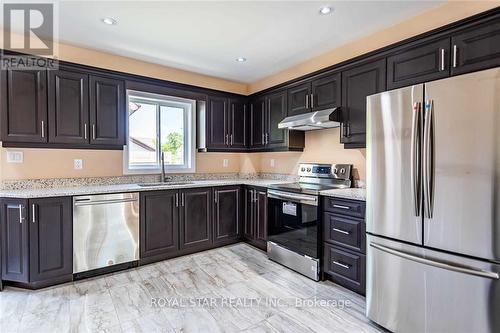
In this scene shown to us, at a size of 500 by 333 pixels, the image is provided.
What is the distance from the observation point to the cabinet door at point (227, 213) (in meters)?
3.69

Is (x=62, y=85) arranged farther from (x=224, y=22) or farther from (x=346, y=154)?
(x=346, y=154)

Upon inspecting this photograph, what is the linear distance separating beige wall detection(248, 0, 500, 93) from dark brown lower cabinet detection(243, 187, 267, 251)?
178cm

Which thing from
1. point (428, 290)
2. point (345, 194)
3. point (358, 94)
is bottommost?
point (428, 290)

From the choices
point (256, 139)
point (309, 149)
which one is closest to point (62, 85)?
point (256, 139)

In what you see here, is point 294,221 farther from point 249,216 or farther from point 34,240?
point 34,240

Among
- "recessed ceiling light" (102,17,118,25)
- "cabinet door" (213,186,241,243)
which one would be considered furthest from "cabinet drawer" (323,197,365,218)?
"recessed ceiling light" (102,17,118,25)

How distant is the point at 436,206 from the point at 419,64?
131 cm

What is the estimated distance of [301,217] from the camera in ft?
9.52

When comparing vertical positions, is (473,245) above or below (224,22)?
below

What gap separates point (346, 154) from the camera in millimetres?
3158

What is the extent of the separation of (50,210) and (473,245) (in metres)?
3.44

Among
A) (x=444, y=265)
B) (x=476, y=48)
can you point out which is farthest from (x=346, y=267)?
(x=476, y=48)

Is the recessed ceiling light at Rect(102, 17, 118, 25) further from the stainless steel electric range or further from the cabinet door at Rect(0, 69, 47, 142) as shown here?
the stainless steel electric range

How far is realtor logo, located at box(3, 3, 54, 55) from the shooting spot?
230 centimetres
